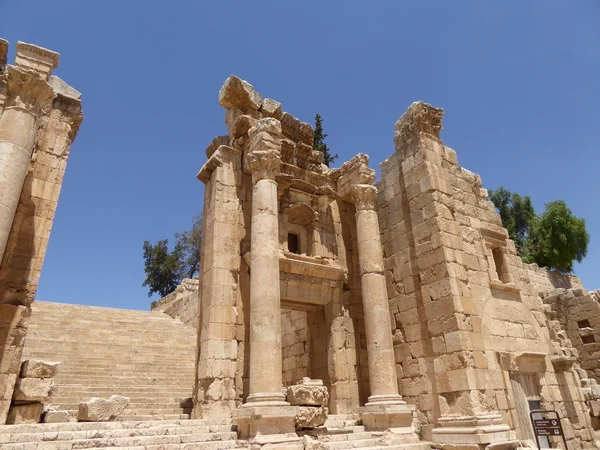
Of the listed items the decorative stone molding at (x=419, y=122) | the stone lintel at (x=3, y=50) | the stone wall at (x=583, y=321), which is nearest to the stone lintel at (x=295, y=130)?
the decorative stone molding at (x=419, y=122)

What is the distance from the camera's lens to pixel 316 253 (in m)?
12.3

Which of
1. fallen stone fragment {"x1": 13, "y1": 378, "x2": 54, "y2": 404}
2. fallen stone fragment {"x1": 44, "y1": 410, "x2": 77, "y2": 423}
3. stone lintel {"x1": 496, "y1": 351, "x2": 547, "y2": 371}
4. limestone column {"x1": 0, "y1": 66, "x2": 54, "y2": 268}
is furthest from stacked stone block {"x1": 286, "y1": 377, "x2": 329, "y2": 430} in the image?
limestone column {"x1": 0, "y1": 66, "x2": 54, "y2": 268}

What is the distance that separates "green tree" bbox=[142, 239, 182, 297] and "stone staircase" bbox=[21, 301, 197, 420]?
55.7 feet

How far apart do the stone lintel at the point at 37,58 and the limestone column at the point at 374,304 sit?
8237 millimetres

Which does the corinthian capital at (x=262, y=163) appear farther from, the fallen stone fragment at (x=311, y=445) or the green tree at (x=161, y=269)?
the green tree at (x=161, y=269)

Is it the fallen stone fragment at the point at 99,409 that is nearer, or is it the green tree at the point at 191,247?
the fallen stone fragment at the point at 99,409

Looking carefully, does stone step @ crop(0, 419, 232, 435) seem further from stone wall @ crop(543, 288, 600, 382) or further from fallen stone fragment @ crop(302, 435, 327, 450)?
stone wall @ crop(543, 288, 600, 382)

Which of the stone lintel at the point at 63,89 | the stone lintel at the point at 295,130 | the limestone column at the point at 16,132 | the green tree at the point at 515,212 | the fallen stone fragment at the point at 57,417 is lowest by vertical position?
the fallen stone fragment at the point at 57,417

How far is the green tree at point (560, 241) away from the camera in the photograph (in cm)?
3156

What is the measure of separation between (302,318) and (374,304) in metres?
3.16

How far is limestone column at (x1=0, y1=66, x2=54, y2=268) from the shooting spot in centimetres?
714

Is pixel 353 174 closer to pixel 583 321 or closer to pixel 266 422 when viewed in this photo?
pixel 266 422

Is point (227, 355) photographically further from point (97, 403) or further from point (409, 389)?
point (409, 389)

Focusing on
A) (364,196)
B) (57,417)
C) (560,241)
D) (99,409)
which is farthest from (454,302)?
(560,241)
